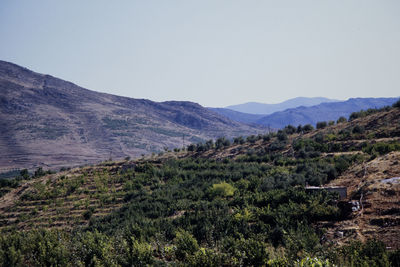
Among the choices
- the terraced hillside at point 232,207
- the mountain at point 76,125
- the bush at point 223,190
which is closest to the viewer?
the terraced hillside at point 232,207

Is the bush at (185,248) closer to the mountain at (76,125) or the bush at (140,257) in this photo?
the bush at (140,257)

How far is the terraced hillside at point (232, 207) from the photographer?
24.7ft

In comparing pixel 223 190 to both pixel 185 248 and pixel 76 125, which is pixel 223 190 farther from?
pixel 76 125

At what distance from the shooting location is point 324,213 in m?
9.98

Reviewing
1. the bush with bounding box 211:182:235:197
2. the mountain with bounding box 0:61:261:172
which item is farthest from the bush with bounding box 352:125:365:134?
the mountain with bounding box 0:61:261:172

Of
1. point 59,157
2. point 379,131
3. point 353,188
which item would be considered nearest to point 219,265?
point 353,188

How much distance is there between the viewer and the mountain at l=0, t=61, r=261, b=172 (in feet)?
260

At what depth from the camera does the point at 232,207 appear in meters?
14.2

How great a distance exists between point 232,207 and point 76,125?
99371 mm

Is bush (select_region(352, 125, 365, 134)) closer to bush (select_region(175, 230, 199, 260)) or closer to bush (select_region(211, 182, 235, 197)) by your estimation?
bush (select_region(211, 182, 235, 197))

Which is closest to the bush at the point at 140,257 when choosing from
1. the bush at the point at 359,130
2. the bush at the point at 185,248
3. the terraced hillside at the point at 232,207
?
the terraced hillside at the point at 232,207

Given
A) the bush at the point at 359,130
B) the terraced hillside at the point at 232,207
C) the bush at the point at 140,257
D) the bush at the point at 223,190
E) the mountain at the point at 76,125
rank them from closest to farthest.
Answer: the bush at the point at 140,257
the terraced hillside at the point at 232,207
the bush at the point at 223,190
the bush at the point at 359,130
the mountain at the point at 76,125

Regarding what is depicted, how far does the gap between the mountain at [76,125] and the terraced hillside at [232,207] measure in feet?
158

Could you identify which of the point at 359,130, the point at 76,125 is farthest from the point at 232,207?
the point at 76,125
